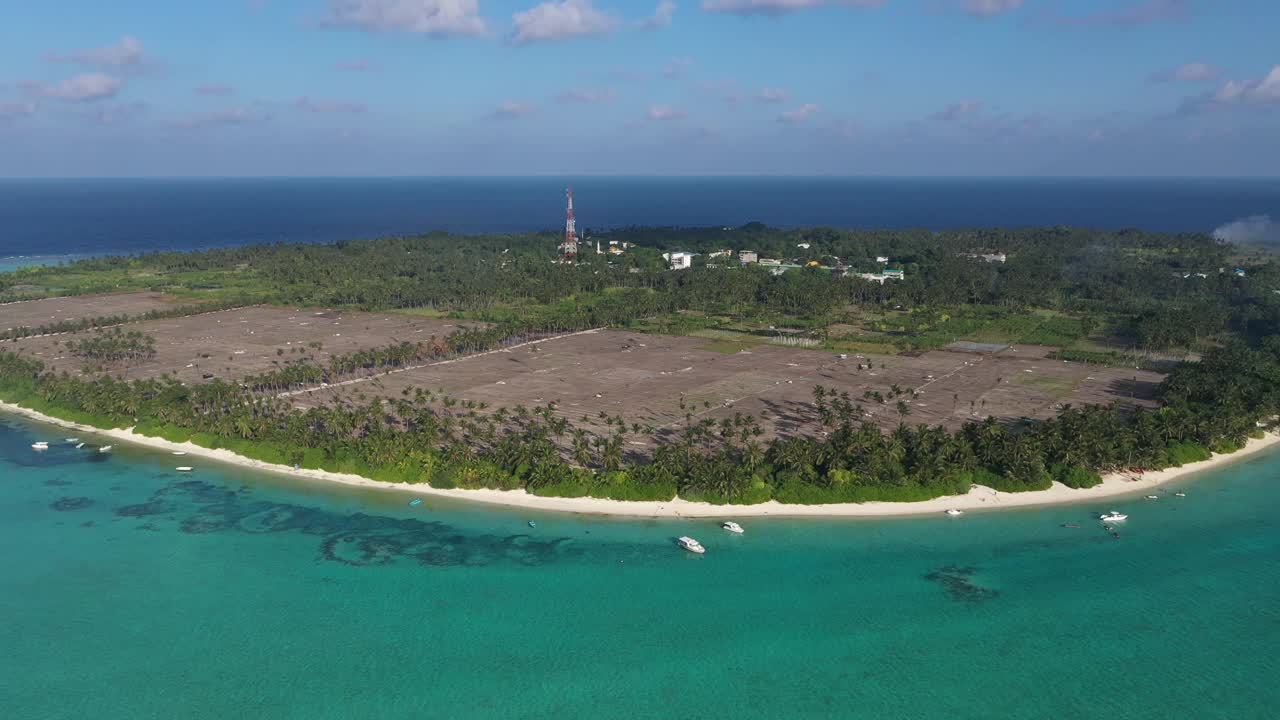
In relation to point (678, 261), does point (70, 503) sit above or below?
below

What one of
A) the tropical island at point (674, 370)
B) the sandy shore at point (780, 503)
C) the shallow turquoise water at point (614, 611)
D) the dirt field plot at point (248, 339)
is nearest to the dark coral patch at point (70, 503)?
the shallow turquoise water at point (614, 611)

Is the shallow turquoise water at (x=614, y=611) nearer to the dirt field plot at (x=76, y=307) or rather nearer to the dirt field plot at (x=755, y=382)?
the dirt field plot at (x=755, y=382)

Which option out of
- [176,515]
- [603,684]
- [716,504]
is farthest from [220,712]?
[716,504]

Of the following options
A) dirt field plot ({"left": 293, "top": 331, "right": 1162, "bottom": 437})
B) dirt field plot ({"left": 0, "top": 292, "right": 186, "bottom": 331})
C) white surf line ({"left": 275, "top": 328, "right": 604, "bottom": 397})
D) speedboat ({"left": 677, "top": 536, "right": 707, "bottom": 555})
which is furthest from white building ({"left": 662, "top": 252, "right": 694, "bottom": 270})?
speedboat ({"left": 677, "top": 536, "right": 707, "bottom": 555})

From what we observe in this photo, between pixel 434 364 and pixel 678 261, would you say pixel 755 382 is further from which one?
pixel 678 261

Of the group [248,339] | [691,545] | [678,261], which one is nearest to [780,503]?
[691,545]
